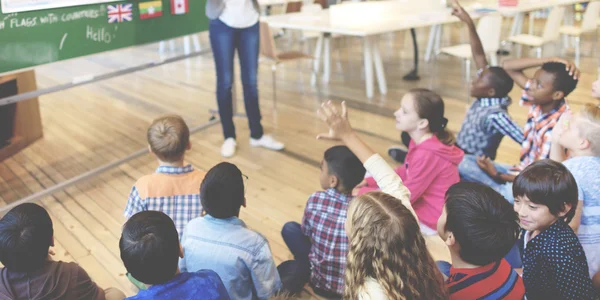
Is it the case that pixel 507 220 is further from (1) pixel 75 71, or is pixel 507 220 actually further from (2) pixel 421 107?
(1) pixel 75 71

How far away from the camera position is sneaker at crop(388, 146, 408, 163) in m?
3.36

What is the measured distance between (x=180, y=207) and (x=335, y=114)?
0.79 metres

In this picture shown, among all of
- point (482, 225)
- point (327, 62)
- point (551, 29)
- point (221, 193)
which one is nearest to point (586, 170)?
point (482, 225)

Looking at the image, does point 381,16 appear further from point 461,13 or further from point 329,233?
point 329,233

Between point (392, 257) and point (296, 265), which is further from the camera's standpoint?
point (296, 265)

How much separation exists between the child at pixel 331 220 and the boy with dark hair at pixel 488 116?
48.0 inches

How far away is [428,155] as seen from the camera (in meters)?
2.17

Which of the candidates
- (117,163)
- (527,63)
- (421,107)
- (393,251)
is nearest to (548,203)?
(393,251)

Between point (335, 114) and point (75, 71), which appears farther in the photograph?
point (75, 71)

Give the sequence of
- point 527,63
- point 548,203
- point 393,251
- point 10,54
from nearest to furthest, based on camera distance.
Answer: point 393,251, point 548,203, point 10,54, point 527,63

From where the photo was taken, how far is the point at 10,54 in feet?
8.95

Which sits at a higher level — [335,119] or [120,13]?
[120,13]

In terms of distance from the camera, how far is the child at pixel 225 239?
163 cm

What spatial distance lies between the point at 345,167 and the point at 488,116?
4.22ft
